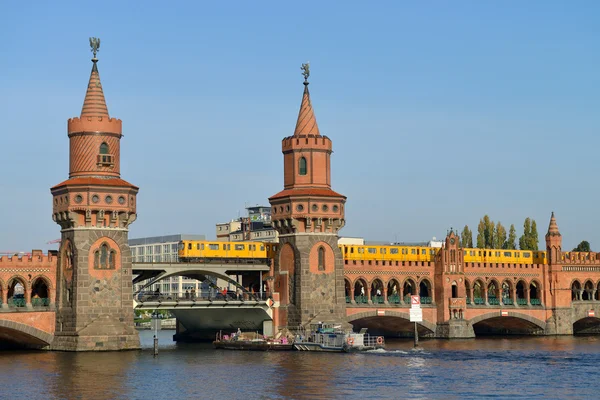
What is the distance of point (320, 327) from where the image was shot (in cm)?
11412

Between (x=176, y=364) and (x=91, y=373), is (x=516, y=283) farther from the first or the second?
(x=91, y=373)

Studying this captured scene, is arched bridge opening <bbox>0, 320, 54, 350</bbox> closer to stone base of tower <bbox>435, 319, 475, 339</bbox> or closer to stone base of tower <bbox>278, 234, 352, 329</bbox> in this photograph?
stone base of tower <bbox>278, 234, 352, 329</bbox>

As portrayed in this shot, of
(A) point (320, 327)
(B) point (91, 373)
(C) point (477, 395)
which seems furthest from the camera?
(A) point (320, 327)

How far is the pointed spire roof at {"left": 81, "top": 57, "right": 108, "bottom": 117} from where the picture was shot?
362 ft

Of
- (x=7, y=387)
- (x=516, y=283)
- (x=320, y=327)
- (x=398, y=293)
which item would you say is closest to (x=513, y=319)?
(x=516, y=283)

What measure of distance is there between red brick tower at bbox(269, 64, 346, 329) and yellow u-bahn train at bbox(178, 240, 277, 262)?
206 centimetres

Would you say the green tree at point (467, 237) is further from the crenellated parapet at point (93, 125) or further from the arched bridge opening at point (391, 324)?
the crenellated parapet at point (93, 125)

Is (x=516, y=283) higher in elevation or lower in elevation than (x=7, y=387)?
higher

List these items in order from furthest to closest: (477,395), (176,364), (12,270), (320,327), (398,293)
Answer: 1. (398,293)
2. (320,327)
3. (12,270)
4. (176,364)
5. (477,395)

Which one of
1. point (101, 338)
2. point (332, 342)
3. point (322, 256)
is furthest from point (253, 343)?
point (101, 338)

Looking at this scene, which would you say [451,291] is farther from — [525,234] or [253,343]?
[525,234]

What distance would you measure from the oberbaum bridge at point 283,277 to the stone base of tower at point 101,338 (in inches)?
4.1

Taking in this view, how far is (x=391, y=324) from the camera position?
138 meters

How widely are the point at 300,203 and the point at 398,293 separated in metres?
27.1
